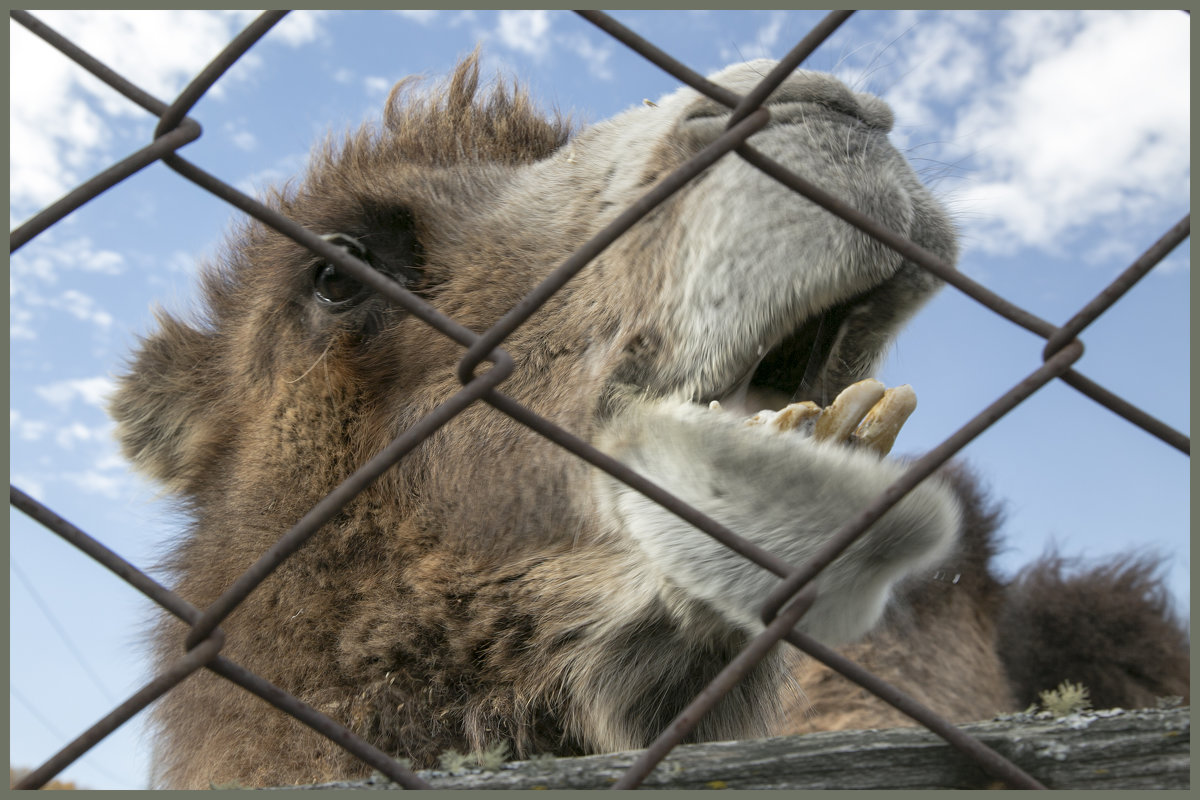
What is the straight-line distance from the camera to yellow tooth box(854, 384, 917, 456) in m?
2.13

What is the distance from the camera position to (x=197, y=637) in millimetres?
1322

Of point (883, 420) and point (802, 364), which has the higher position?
point (802, 364)

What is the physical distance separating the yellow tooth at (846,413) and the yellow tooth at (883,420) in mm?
20

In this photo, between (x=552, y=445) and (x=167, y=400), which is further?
(x=167, y=400)

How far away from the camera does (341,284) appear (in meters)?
3.03

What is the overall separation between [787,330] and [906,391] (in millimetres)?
271

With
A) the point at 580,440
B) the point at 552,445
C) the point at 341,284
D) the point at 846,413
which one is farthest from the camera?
the point at 341,284

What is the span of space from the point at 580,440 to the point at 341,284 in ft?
6.07

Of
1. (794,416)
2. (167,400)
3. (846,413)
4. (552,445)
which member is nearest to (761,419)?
(794,416)

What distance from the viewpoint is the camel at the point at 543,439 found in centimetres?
214

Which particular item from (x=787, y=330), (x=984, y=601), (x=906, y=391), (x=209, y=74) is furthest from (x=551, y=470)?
(x=984, y=601)

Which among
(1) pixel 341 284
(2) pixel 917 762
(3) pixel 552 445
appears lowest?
(2) pixel 917 762

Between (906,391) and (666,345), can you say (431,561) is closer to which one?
(666,345)

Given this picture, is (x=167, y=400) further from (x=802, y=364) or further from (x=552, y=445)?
(x=802, y=364)
